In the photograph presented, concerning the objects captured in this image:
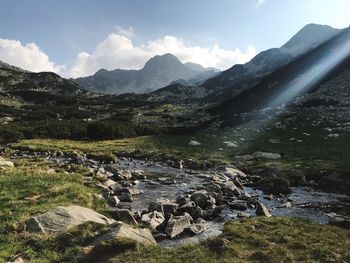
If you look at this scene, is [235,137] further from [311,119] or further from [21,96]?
[21,96]

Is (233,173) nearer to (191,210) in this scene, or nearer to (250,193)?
(250,193)

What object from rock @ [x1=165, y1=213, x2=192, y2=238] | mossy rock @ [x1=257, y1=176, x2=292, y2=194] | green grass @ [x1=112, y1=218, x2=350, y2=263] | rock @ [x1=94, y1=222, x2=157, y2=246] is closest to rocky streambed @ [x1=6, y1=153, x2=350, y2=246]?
rock @ [x1=165, y1=213, x2=192, y2=238]

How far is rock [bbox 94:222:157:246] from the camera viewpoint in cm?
1598

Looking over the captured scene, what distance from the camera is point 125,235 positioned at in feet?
53.5

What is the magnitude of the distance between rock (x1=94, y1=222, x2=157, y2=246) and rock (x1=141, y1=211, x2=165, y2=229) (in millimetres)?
2410

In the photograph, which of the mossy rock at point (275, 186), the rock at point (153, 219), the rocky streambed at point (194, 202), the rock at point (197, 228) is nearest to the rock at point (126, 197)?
the rocky streambed at point (194, 202)

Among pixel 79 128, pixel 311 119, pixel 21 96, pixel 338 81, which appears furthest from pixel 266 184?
pixel 21 96

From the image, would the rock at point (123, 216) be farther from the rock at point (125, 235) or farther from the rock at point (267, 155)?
the rock at point (267, 155)

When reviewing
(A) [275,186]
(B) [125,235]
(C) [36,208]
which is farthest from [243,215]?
(C) [36,208]

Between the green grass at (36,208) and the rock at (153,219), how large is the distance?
3.10 metres

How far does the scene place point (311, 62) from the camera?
12131 centimetres

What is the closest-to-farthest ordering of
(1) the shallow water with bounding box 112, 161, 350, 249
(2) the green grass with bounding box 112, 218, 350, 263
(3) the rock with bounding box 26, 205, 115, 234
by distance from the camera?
(2) the green grass with bounding box 112, 218, 350, 263 → (3) the rock with bounding box 26, 205, 115, 234 → (1) the shallow water with bounding box 112, 161, 350, 249

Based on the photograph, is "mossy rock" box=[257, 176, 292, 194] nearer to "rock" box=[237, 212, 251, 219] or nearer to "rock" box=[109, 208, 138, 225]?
"rock" box=[237, 212, 251, 219]

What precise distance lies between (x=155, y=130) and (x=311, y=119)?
105ft
